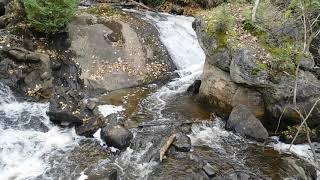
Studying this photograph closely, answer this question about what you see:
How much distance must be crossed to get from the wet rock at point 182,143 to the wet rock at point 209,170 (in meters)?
0.90

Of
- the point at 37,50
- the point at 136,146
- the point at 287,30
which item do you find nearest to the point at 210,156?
the point at 136,146

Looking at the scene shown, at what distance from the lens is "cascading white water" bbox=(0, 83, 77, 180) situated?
984cm

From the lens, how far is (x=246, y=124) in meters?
11.5

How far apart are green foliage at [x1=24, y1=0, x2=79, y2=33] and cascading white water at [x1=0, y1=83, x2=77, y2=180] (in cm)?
273

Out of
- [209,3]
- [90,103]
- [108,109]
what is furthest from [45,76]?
[209,3]

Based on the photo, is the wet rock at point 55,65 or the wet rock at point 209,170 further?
the wet rock at point 55,65

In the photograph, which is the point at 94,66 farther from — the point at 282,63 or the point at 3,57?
the point at 282,63

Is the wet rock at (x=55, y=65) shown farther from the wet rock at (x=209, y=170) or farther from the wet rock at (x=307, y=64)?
the wet rock at (x=307, y=64)

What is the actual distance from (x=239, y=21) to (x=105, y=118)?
5732mm

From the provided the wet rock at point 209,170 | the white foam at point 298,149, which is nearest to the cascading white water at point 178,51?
the wet rock at point 209,170

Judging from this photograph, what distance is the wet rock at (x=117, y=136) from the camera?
10.7 meters

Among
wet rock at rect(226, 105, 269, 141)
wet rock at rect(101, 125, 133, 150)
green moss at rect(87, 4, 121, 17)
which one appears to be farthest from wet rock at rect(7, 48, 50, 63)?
wet rock at rect(226, 105, 269, 141)

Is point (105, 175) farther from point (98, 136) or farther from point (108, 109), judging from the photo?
point (108, 109)

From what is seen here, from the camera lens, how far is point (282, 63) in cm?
1164
